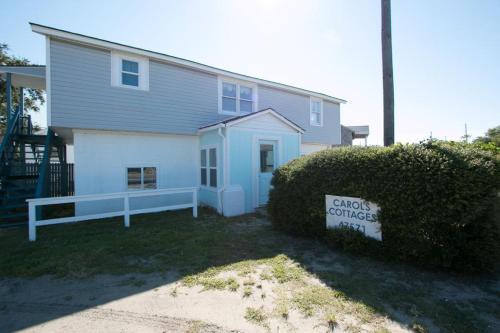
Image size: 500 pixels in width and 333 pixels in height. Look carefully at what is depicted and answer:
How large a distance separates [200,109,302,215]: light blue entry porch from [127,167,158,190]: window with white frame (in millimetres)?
1893

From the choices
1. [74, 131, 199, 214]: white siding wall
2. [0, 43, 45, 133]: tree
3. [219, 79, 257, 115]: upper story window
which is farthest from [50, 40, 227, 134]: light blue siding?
[0, 43, 45, 133]: tree

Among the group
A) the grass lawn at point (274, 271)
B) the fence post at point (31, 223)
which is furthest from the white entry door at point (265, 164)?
the fence post at point (31, 223)

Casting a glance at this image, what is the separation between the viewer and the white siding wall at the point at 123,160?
810cm

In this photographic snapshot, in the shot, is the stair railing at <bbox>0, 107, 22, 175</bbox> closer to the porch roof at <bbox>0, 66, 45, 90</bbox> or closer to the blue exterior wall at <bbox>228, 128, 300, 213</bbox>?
the porch roof at <bbox>0, 66, 45, 90</bbox>

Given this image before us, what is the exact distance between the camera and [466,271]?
156 inches

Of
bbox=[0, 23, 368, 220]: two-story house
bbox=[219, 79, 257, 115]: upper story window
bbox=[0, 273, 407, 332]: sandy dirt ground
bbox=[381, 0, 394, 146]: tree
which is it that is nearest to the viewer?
bbox=[0, 273, 407, 332]: sandy dirt ground

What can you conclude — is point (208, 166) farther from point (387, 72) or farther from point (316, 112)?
point (316, 112)

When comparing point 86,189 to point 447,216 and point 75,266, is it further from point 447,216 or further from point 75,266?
point 447,216

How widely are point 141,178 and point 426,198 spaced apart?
28.4 feet

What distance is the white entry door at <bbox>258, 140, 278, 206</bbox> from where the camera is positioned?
30.9 ft

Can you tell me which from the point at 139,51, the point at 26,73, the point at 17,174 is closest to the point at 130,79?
the point at 139,51

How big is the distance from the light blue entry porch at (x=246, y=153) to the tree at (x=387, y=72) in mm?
3749

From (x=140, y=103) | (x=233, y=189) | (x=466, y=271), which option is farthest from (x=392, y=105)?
(x=140, y=103)

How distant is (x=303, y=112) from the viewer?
13.2 meters
